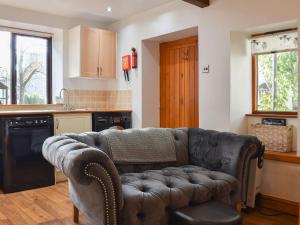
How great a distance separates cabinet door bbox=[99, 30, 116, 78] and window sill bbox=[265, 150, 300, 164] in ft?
8.92

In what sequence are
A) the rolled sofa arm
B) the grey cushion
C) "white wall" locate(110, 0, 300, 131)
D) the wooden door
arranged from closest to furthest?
the rolled sofa arm → the grey cushion → "white wall" locate(110, 0, 300, 131) → the wooden door

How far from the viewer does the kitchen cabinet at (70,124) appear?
3.82 metres

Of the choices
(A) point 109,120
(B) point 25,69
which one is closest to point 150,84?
(A) point 109,120

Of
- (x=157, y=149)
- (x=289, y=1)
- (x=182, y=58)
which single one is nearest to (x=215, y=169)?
(x=157, y=149)

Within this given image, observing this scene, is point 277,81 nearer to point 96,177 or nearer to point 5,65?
point 96,177

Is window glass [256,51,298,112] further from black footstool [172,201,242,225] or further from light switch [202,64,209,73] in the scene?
black footstool [172,201,242,225]

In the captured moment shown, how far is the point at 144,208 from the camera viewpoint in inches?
73.0

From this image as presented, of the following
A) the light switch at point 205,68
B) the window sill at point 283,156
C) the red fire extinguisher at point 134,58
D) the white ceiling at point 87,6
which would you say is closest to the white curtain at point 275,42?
the light switch at point 205,68

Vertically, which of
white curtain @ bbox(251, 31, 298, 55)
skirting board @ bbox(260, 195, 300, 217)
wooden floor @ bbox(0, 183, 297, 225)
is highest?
white curtain @ bbox(251, 31, 298, 55)

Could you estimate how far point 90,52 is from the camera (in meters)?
4.45

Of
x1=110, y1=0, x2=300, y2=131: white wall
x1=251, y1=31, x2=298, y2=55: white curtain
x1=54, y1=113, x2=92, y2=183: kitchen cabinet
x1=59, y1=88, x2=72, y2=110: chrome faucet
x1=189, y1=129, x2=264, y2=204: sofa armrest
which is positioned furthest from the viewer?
x1=59, y1=88, x2=72, y2=110: chrome faucet

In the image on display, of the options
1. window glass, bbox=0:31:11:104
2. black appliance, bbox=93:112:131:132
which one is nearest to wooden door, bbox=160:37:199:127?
black appliance, bbox=93:112:131:132

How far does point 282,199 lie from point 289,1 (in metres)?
1.88

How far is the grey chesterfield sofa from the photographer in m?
1.74
